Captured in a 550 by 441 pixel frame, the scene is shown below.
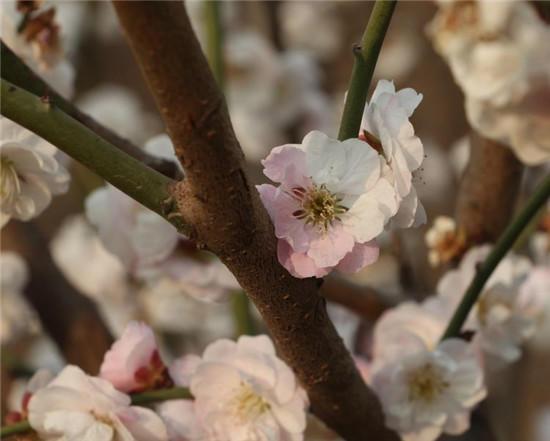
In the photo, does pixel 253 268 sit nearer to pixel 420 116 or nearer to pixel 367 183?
pixel 367 183

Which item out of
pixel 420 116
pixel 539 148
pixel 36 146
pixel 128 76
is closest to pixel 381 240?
pixel 539 148

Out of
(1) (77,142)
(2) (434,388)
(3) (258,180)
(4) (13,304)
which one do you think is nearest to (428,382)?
(2) (434,388)

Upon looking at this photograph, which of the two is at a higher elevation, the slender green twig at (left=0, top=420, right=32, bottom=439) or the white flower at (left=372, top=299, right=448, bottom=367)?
the slender green twig at (left=0, top=420, right=32, bottom=439)

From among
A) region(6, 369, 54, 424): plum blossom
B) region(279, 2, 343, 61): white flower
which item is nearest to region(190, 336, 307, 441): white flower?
region(6, 369, 54, 424): plum blossom

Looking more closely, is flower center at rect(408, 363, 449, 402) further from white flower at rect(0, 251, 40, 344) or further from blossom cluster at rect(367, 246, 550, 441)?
white flower at rect(0, 251, 40, 344)

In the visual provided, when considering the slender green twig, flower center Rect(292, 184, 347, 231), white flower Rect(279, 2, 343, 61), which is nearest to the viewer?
flower center Rect(292, 184, 347, 231)

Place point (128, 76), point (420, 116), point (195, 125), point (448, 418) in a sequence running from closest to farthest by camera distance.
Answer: point (195, 125) < point (448, 418) < point (420, 116) < point (128, 76)

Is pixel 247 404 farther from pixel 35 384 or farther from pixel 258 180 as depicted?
pixel 258 180
